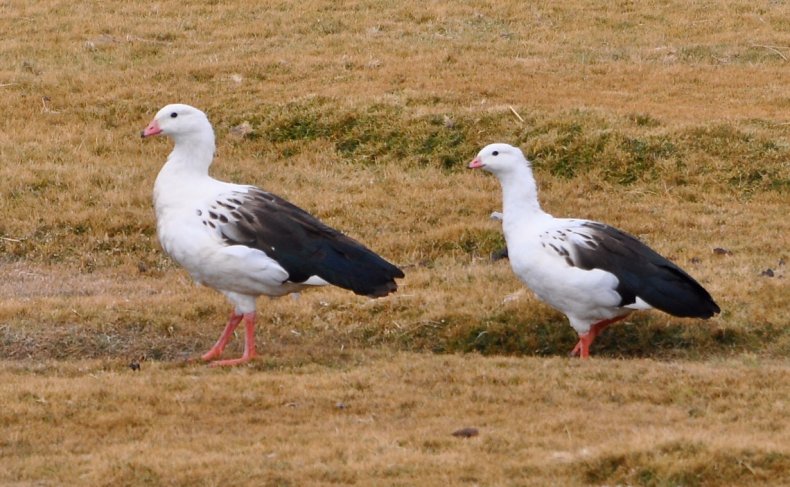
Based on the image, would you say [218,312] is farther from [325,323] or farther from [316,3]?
[316,3]

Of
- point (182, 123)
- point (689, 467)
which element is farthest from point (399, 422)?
point (182, 123)

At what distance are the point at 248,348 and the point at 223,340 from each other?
333mm

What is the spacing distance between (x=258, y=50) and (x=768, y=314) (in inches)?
463

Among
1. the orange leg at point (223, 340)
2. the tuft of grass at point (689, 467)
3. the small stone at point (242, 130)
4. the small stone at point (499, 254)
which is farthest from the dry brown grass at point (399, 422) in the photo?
the small stone at point (242, 130)

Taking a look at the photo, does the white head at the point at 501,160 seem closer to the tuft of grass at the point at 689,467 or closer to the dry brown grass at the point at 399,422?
the dry brown grass at the point at 399,422

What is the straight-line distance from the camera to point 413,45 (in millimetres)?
20969

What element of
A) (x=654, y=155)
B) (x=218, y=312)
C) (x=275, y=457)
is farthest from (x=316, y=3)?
(x=275, y=457)

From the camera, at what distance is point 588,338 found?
1078 cm

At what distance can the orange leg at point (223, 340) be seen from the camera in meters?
10.4

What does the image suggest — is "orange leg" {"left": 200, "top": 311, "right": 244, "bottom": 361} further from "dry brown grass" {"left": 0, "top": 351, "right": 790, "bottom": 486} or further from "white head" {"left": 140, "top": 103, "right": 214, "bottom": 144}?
"white head" {"left": 140, "top": 103, "right": 214, "bottom": 144}

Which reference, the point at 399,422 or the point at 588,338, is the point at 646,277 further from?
the point at 399,422

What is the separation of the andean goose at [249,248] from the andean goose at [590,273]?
1234 mm

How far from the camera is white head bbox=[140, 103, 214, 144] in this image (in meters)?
11.0

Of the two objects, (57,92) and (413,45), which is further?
(413,45)
